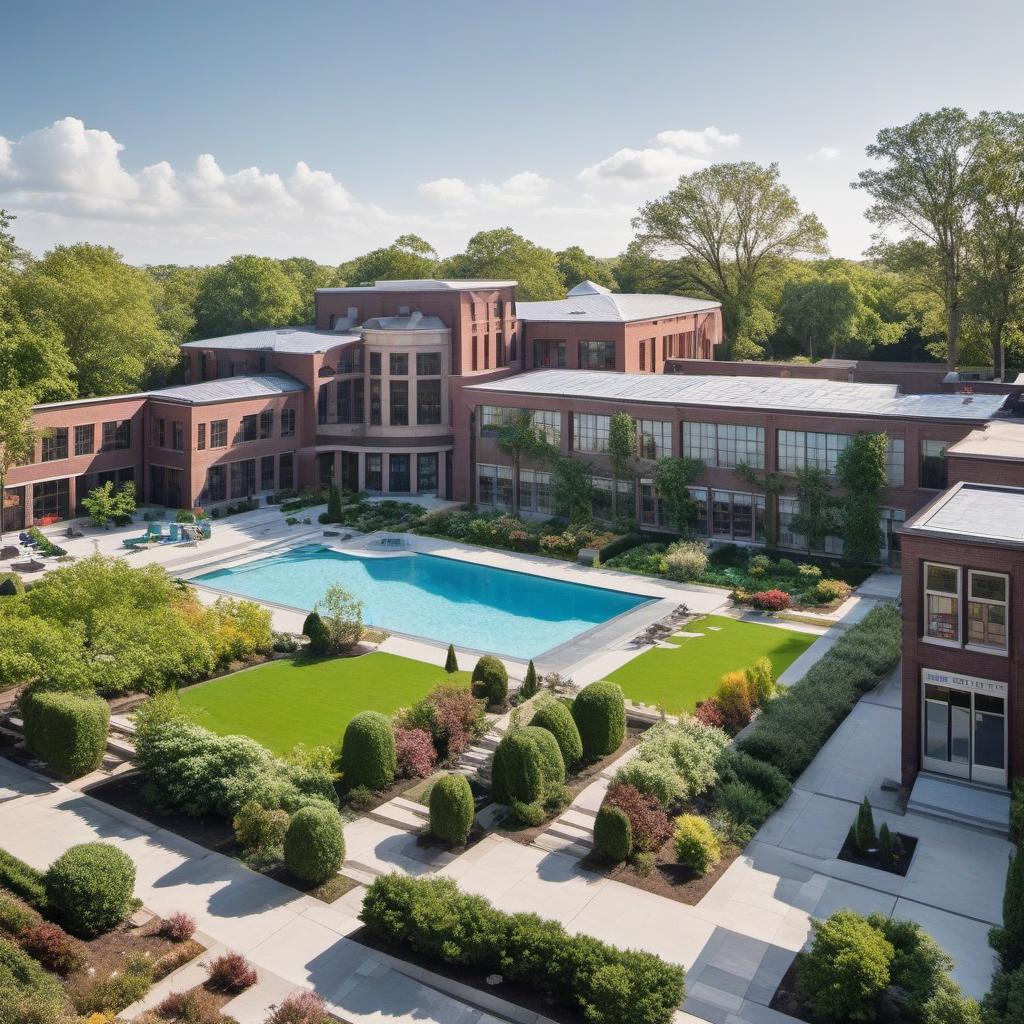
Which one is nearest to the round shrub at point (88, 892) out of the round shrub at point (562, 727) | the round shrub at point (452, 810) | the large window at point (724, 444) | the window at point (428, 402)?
the round shrub at point (452, 810)

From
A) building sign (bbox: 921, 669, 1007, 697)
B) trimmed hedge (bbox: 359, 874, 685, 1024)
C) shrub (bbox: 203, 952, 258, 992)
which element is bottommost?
shrub (bbox: 203, 952, 258, 992)

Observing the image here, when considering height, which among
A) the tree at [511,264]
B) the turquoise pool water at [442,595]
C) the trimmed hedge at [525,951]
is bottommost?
the trimmed hedge at [525,951]

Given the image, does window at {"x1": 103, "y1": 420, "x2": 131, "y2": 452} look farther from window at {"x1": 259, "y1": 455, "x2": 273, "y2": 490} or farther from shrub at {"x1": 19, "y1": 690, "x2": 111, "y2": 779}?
shrub at {"x1": 19, "y1": 690, "x2": 111, "y2": 779}

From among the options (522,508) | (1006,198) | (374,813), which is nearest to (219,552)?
(522,508)

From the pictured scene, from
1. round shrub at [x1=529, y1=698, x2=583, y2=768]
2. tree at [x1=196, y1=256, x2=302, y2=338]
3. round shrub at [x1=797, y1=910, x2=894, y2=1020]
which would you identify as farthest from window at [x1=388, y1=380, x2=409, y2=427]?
round shrub at [x1=797, y1=910, x2=894, y2=1020]

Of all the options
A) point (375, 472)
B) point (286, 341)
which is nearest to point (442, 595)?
point (375, 472)

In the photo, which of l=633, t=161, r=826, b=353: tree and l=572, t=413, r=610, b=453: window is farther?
l=633, t=161, r=826, b=353: tree

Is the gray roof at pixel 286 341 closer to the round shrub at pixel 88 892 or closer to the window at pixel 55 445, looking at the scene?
the window at pixel 55 445
